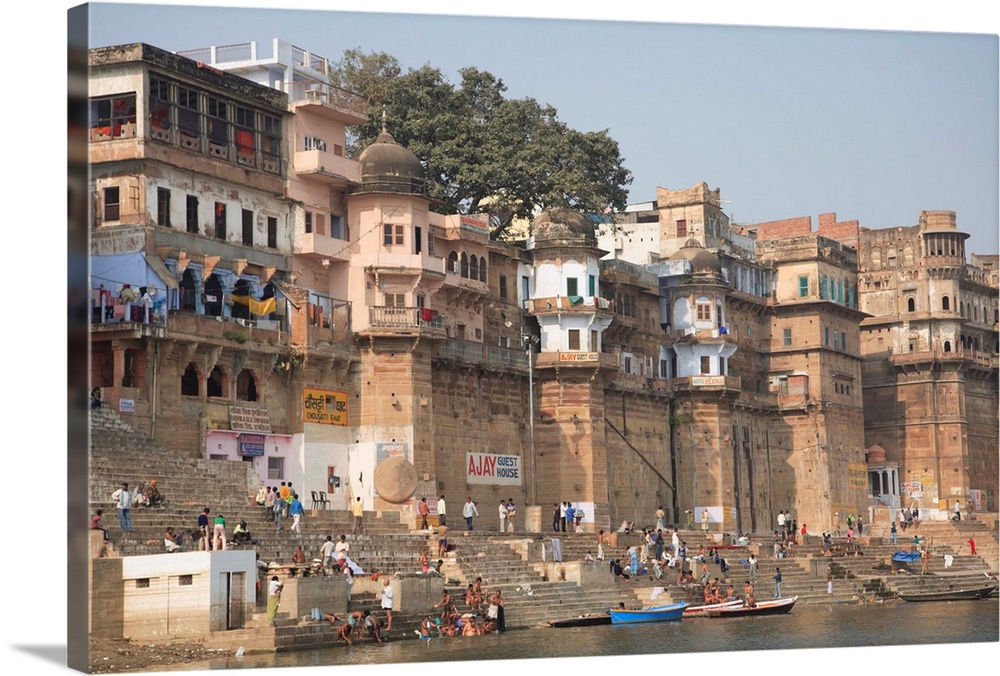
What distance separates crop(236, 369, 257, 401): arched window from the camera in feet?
132

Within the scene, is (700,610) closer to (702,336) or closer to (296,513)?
(296,513)

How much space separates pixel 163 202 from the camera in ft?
125

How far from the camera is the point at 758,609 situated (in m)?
39.2

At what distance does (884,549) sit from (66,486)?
110ft

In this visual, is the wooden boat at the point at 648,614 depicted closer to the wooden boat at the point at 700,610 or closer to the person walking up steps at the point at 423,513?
the wooden boat at the point at 700,610

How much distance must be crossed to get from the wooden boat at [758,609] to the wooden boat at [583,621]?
3580 mm

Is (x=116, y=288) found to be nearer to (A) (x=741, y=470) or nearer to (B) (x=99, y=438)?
(B) (x=99, y=438)

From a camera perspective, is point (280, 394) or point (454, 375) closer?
point (280, 394)

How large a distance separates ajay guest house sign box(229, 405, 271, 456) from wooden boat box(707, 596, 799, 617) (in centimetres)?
1040

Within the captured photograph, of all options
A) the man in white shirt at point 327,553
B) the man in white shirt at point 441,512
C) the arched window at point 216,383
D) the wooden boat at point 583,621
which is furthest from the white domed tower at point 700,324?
the man in white shirt at point 327,553

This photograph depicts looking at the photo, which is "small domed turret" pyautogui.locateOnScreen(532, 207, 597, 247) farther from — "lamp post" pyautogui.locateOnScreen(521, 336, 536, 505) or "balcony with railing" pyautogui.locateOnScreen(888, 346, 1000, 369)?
"balcony with railing" pyautogui.locateOnScreen(888, 346, 1000, 369)

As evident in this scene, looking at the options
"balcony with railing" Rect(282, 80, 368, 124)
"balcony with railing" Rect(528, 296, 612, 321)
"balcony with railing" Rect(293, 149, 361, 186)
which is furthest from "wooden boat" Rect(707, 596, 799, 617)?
"balcony with railing" Rect(282, 80, 368, 124)

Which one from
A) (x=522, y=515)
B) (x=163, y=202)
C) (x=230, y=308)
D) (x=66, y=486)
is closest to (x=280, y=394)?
(x=230, y=308)

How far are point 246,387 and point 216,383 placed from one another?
2.86ft
